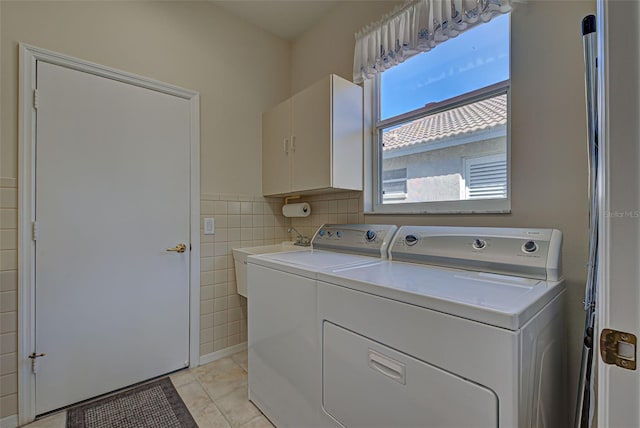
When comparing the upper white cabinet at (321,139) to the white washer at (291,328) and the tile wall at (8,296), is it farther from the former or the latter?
the tile wall at (8,296)

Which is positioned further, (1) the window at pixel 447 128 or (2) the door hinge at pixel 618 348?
(1) the window at pixel 447 128

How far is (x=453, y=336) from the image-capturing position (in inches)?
32.7

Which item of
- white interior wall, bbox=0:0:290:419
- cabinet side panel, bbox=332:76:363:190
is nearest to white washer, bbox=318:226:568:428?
cabinet side panel, bbox=332:76:363:190

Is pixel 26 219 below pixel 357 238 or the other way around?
the other way around

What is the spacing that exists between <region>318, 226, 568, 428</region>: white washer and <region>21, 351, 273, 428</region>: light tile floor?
0.70 meters

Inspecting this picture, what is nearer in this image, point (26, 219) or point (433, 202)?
point (26, 219)

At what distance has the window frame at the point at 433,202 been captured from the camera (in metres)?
1.45

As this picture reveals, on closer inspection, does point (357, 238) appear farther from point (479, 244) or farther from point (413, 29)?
point (413, 29)

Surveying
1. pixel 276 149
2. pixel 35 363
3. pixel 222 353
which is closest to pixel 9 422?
pixel 35 363

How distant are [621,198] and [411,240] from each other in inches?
42.7

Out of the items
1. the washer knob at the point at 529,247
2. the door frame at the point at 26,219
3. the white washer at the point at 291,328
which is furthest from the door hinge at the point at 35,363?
the washer knob at the point at 529,247

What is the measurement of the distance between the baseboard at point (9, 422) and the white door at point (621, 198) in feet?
8.10

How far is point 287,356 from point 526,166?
148 cm

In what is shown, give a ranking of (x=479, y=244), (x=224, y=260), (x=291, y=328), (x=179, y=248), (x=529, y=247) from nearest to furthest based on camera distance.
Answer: (x=529, y=247), (x=479, y=244), (x=291, y=328), (x=179, y=248), (x=224, y=260)
